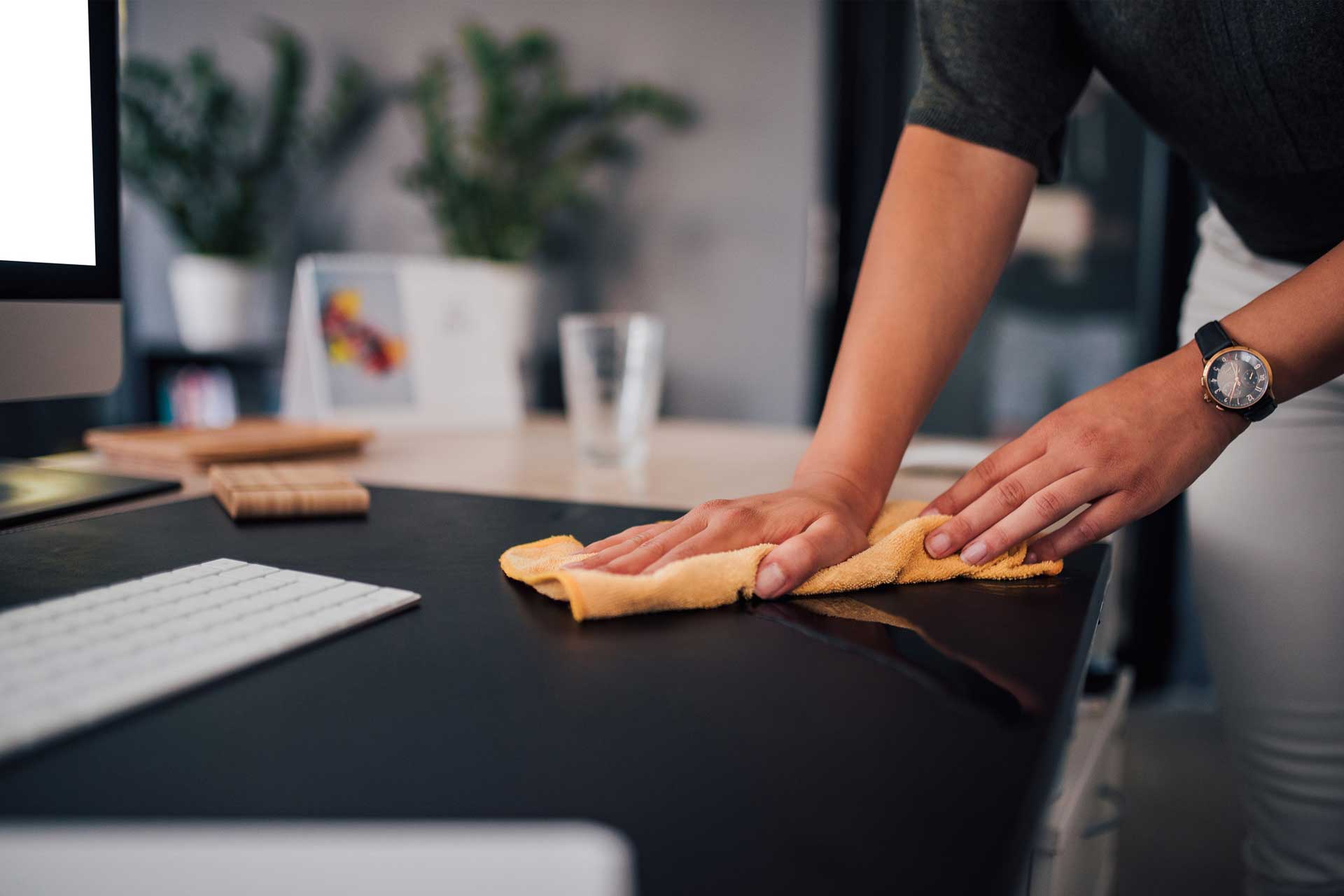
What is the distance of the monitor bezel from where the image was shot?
2.48ft

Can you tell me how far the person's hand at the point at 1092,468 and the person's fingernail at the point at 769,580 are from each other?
0.12 m

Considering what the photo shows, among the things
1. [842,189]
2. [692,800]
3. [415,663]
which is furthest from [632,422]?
[842,189]

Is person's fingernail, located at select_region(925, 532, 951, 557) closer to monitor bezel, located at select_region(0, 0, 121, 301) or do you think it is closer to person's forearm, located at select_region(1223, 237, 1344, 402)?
person's forearm, located at select_region(1223, 237, 1344, 402)

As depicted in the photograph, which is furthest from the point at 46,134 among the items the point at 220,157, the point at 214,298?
the point at 220,157

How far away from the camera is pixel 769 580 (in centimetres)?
53

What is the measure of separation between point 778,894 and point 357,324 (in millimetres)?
1357

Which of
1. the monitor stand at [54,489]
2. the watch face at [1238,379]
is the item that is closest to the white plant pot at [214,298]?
the monitor stand at [54,489]

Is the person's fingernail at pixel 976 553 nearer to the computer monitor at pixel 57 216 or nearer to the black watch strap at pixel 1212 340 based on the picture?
the black watch strap at pixel 1212 340

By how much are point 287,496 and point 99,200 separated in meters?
0.32

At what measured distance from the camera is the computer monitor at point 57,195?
2.33 feet

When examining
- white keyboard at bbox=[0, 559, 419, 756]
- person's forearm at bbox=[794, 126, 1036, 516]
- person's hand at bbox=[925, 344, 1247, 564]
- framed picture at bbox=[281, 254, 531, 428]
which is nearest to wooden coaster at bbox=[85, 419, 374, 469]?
framed picture at bbox=[281, 254, 531, 428]

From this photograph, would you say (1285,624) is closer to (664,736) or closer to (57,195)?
(664,736)

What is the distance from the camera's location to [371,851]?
0.82 feet

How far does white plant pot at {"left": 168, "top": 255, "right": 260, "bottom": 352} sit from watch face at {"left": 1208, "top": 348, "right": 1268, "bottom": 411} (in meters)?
2.45
